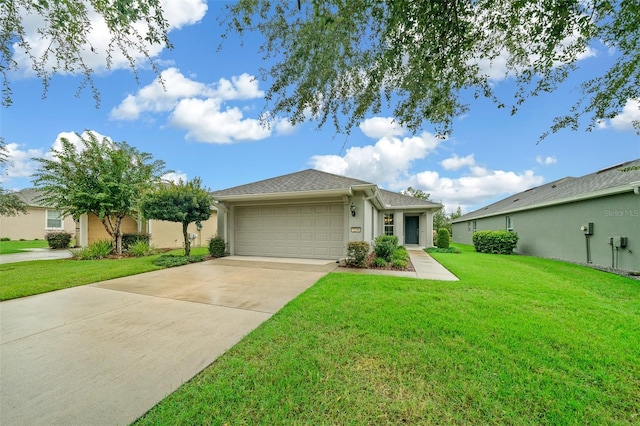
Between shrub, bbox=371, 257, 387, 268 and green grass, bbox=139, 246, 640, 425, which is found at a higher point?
shrub, bbox=371, 257, 387, 268

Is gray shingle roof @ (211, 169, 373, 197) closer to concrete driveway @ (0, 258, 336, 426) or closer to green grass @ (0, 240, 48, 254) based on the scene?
concrete driveway @ (0, 258, 336, 426)

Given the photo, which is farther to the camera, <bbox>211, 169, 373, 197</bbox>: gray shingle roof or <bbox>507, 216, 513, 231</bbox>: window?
<bbox>507, 216, 513, 231</bbox>: window

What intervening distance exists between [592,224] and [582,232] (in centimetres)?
63

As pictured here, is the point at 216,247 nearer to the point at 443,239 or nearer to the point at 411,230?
the point at 443,239

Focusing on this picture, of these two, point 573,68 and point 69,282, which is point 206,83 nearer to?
point 69,282

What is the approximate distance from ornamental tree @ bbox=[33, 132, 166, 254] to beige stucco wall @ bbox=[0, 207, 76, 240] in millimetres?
12307

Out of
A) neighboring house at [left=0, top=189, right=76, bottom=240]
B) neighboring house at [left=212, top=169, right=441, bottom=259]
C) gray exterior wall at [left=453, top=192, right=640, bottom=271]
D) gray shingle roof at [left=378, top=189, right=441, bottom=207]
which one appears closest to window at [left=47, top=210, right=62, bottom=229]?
neighboring house at [left=0, top=189, right=76, bottom=240]

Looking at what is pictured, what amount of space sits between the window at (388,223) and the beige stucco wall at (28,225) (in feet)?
78.0

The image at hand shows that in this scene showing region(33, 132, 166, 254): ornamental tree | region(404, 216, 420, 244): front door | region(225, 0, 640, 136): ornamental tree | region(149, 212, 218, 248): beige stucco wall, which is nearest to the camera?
region(225, 0, 640, 136): ornamental tree

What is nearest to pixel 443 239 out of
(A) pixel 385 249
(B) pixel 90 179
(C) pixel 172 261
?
(A) pixel 385 249

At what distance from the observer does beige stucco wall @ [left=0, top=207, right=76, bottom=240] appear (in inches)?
750

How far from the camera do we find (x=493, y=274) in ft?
23.6

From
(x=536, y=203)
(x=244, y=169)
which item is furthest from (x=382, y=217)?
(x=244, y=169)

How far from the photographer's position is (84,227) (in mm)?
13711
